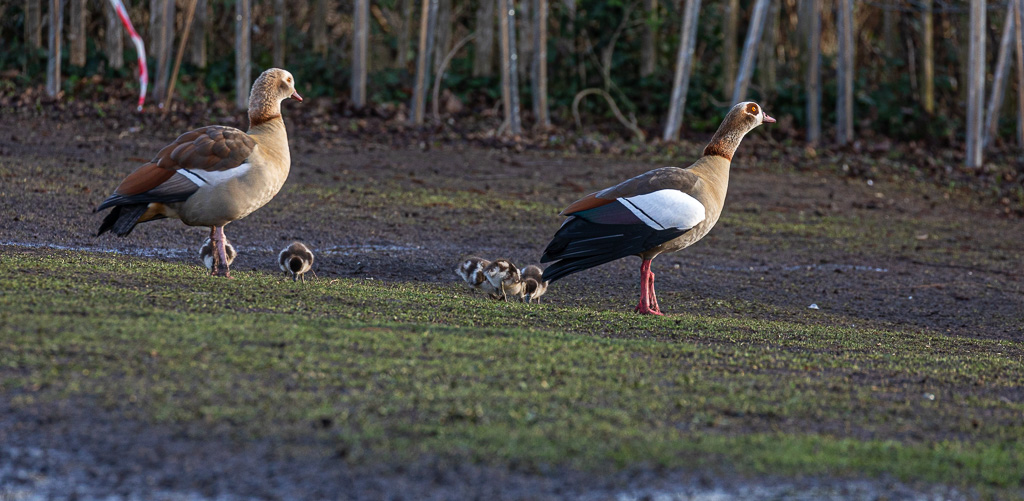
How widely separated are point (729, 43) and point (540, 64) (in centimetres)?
437

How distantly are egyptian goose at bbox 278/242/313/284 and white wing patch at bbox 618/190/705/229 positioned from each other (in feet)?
8.00

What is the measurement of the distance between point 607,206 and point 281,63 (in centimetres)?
1439

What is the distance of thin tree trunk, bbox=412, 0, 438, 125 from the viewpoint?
1738 cm

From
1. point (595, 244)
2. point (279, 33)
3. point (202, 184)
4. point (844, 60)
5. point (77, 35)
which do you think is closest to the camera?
point (202, 184)

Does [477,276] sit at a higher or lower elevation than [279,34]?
lower

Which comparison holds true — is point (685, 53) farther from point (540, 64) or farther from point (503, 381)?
point (503, 381)

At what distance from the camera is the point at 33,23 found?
19.9m

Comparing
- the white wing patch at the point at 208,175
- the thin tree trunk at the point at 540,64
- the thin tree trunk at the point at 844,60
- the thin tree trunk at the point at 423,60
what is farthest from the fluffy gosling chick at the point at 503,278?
the thin tree trunk at the point at 844,60

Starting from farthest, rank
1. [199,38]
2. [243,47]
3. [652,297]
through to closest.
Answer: [199,38] → [243,47] → [652,297]

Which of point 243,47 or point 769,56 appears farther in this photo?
point 769,56

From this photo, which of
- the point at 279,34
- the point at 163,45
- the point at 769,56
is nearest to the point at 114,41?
the point at 163,45

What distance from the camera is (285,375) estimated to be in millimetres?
4906

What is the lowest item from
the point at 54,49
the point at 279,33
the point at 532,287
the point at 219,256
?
the point at 532,287

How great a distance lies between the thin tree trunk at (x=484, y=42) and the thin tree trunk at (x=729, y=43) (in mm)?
4412
